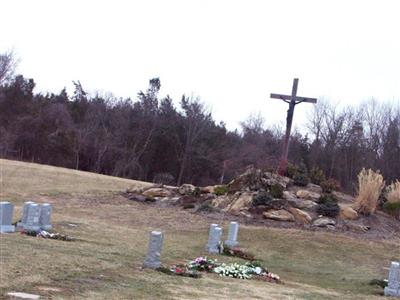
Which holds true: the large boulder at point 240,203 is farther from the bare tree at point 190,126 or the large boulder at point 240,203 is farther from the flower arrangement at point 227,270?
the bare tree at point 190,126

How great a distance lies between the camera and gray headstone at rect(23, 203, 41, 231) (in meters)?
11.4

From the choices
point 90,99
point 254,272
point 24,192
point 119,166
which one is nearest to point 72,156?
point 119,166

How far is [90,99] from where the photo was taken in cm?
6250

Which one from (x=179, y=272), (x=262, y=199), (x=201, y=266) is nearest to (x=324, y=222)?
(x=262, y=199)

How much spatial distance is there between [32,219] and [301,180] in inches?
414

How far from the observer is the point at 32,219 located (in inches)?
452

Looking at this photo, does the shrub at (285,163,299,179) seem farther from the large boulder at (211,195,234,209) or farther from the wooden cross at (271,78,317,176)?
the large boulder at (211,195,234,209)

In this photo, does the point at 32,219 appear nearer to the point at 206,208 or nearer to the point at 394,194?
the point at 206,208

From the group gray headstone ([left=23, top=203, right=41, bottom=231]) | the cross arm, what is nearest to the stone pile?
the cross arm

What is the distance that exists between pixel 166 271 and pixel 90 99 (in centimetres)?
5572

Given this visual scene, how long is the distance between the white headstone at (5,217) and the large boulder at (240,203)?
26.6ft

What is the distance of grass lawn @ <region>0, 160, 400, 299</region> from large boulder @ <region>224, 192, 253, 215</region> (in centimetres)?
105

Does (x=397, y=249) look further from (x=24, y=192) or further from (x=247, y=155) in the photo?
(x=247, y=155)

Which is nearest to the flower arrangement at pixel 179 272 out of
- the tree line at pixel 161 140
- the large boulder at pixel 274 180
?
the large boulder at pixel 274 180
